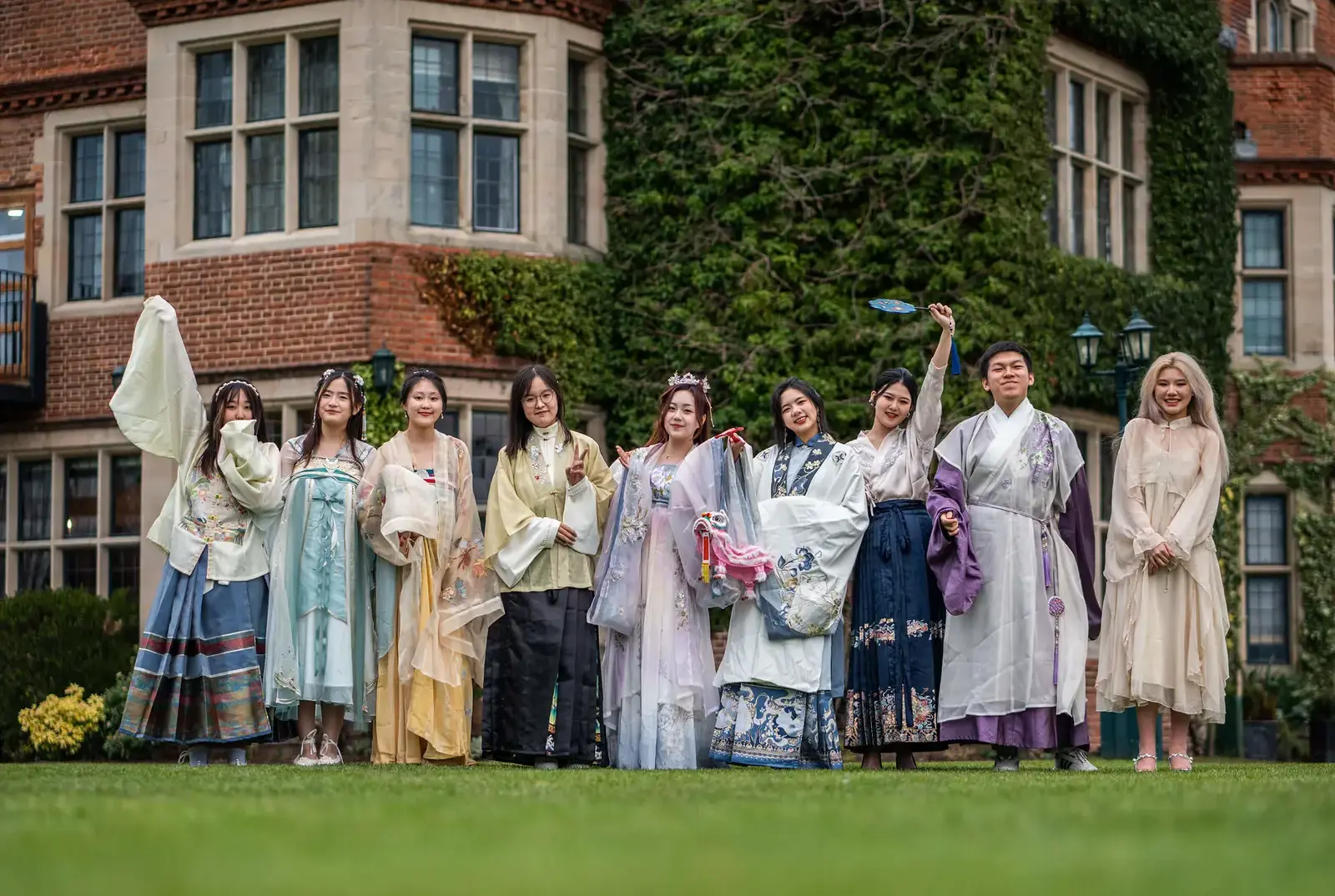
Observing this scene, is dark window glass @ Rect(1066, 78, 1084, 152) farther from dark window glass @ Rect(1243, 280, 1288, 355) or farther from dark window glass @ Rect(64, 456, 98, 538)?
dark window glass @ Rect(64, 456, 98, 538)

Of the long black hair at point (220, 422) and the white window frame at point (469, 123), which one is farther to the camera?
the white window frame at point (469, 123)

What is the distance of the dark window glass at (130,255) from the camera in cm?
1609

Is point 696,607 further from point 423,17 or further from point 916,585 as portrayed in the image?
point 423,17

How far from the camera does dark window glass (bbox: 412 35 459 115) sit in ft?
47.7

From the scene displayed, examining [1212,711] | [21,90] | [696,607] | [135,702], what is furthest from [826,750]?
[21,90]

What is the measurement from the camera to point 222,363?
14.6m

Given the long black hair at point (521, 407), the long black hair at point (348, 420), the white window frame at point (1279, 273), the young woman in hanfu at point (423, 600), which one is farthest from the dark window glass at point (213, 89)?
the white window frame at point (1279, 273)

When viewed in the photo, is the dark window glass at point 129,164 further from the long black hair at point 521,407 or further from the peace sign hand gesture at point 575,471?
the peace sign hand gesture at point 575,471

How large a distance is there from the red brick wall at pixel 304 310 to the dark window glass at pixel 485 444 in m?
0.34

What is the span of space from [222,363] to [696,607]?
620 centimetres

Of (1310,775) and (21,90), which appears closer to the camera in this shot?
(1310,775)

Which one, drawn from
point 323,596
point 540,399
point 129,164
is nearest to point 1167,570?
point 540,399

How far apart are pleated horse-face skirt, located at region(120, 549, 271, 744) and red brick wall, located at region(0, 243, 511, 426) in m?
4.53

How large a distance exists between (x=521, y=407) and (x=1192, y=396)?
3234mm
